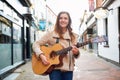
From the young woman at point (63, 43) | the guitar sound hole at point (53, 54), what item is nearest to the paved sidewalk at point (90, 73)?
the young woman at point (63, 43)

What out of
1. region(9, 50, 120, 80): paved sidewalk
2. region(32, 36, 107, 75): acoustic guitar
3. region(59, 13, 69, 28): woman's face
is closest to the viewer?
region(32, 36, 107, 75): acoustic guitar

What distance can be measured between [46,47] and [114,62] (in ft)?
43.8

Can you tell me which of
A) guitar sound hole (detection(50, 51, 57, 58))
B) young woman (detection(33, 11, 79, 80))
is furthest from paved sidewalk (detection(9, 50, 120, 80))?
guitar sound hole (detection(50, 51, 57, 58))

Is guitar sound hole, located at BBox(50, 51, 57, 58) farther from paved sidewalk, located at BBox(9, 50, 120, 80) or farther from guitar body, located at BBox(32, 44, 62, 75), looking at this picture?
paved sidewalk, located at BBox(9, 50, 120, 80)

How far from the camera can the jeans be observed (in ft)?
15.3

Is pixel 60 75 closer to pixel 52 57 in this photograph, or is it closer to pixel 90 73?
pixel 52 57

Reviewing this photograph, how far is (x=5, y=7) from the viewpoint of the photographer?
1333 cm

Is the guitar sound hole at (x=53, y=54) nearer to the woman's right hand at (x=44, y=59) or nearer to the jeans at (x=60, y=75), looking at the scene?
the woman's right hand at (x=44, y=59)

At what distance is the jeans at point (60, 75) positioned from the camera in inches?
183

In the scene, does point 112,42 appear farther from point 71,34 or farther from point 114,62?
point 71,34

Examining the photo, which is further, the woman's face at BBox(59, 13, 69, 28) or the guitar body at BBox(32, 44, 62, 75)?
the woman's face at BBox(59, 13, 69, 28)

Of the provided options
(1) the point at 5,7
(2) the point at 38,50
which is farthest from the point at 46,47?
(1) the point at 5,7

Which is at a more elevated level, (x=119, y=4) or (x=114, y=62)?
(x=119, y=4)

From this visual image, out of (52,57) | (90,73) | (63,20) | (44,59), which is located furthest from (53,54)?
(90,73)
